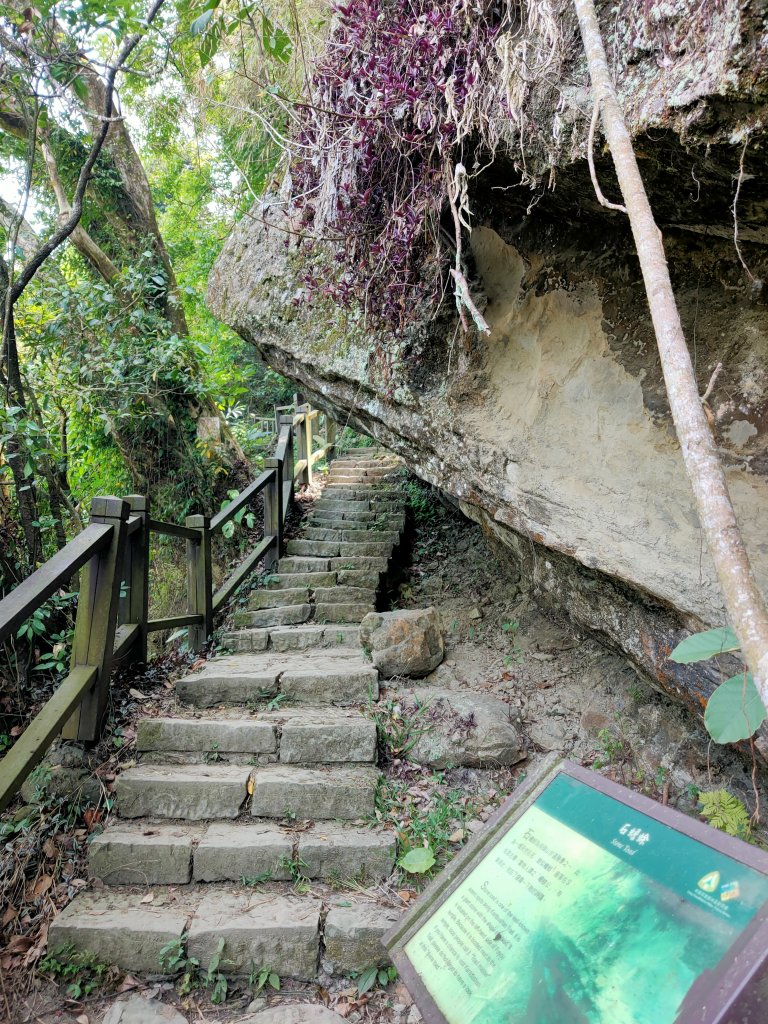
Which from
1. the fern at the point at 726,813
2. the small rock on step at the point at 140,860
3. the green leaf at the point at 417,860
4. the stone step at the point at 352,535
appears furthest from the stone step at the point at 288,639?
the fern at the point at 726,813

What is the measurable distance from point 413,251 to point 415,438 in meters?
1.11

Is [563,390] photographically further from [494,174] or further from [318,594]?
[318,594]

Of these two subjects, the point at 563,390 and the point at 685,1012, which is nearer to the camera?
the point at 685,1012

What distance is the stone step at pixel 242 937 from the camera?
2375 millimetres

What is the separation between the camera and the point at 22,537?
13.3 ft

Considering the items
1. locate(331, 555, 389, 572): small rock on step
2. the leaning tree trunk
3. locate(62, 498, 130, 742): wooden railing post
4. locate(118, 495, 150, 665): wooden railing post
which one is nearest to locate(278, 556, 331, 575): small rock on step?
locate(331, 555, 389, 572): small rock on step

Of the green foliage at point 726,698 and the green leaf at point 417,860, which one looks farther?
the green leaf at point 417,860

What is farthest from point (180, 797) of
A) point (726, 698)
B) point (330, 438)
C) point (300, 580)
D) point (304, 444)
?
point (330, 438)

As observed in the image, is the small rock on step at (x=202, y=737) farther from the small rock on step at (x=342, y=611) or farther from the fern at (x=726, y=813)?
the fern at (x=726, y=813)

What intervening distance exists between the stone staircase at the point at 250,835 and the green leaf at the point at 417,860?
0.30 ft

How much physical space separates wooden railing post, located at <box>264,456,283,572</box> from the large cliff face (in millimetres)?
2162

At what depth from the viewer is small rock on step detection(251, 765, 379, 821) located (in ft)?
9.68

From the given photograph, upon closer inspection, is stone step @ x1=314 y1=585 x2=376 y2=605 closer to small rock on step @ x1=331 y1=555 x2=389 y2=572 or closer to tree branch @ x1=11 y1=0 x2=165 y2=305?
small rock on step @ x1=331 y1=555 x2=389 y2=572

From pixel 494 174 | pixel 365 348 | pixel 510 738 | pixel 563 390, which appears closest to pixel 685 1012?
pixel 510 738
